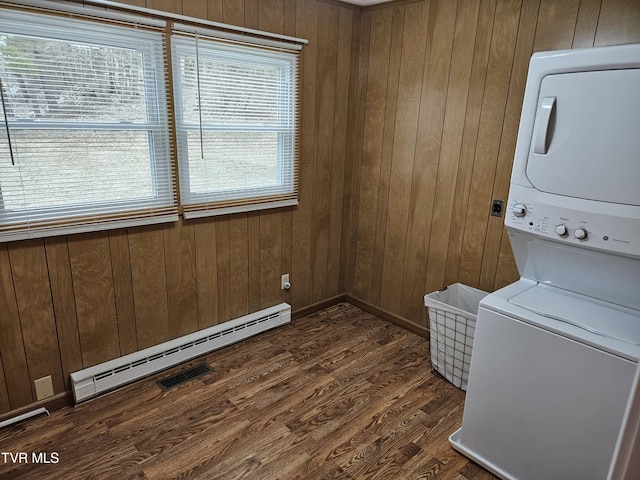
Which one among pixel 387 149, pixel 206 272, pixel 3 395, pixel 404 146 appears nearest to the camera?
pixel 3 395

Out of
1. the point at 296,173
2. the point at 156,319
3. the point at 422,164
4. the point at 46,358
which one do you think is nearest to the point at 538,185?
the point at 422,164

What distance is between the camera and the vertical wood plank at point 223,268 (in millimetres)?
2713

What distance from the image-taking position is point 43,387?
7.14 ft

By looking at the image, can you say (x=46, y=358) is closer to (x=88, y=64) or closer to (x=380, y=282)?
(x=88, y=64)

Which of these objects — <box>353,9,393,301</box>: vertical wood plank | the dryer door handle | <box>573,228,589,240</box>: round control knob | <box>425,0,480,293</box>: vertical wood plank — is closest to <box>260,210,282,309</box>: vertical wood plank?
<box>353,9,393,301</box>: vertical wood plank

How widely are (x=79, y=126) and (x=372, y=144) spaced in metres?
1.98

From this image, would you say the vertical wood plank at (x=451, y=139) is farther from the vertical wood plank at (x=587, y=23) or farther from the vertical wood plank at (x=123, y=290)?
the vertical wood plank at (x=123, y=290)

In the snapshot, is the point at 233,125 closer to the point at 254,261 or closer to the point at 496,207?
the point at 254,261

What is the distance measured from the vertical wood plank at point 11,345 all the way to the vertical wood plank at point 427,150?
2413mm

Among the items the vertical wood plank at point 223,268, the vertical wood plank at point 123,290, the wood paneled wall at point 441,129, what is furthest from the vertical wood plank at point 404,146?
the vertical wood plank at point 123,290

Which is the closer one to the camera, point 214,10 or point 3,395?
point 3,395

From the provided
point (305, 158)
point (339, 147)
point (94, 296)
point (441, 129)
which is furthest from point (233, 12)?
point (94, 296)

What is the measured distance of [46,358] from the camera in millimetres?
2170

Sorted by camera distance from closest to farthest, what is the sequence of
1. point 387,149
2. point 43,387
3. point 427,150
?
point 43,387 → point 427,150 → point 387,149
